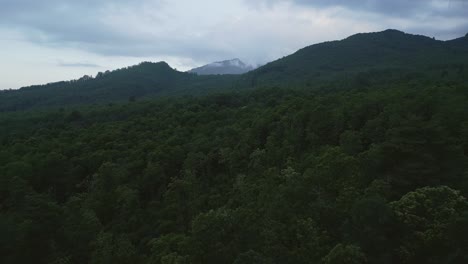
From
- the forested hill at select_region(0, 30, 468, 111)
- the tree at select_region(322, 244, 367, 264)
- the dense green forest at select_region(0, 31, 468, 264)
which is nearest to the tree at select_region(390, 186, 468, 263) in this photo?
the dense green forest at select_region(0, 31, 468, 264)

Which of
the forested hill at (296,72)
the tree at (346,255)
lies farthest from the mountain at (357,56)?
the tree at (346,255)

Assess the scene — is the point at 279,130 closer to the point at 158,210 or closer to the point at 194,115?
the point at 158,210

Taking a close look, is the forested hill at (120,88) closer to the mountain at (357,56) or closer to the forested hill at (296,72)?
the forested hill at (296,72)

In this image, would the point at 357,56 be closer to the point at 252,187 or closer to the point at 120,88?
the point at 120,88

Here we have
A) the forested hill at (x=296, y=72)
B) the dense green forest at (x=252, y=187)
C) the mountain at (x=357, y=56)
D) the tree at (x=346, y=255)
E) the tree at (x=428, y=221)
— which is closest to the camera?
the tree at (x=346, y=255)

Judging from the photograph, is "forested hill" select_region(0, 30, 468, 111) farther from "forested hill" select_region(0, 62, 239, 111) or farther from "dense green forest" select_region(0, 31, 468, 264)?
"dense green forest" select_region(0, 31, 468, 264)
